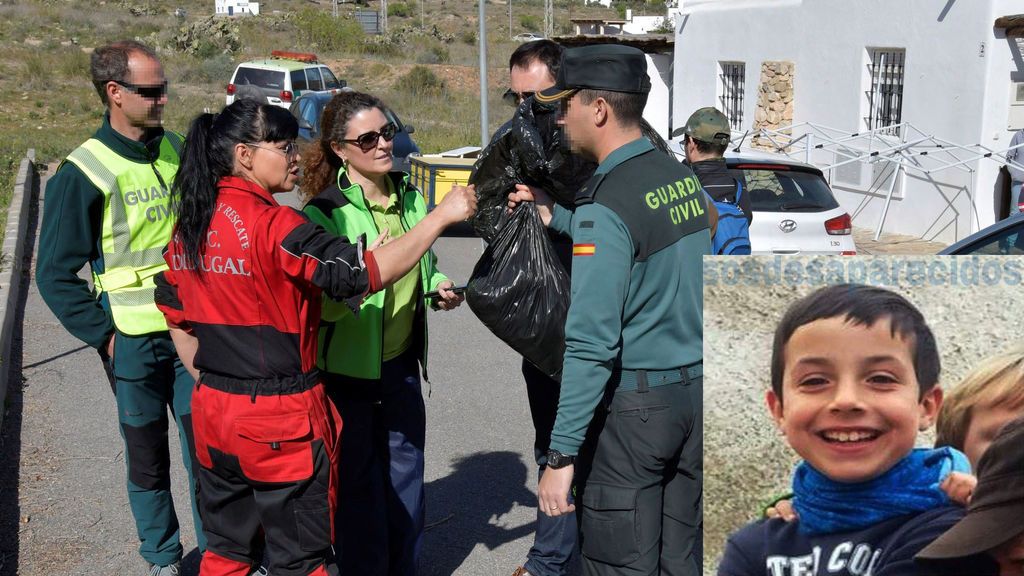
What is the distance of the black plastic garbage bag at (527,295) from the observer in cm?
329

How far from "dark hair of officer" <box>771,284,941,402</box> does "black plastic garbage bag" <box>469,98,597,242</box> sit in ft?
3.87

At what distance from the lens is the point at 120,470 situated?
591cm

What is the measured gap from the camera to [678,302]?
296cm

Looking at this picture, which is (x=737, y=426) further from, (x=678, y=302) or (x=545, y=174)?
(x=545, y=174)

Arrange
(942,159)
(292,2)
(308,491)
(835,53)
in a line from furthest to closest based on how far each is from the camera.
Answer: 1. (292,2)
2. (835,53)
3. (942,159)
4. (308,491)

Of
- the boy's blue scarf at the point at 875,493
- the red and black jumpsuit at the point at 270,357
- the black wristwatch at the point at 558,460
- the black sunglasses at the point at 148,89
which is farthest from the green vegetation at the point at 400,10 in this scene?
the boy's blue scarf at the point at 875,493

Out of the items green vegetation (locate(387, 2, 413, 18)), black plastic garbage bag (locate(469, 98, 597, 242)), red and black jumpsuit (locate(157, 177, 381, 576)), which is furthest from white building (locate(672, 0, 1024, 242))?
green vegetation (locate(387, 2, 413, 18))

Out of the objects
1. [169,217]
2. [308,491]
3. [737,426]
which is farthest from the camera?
[169,217]

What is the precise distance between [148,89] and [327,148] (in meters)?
0.82

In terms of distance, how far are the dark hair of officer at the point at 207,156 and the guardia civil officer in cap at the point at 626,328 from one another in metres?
0.90

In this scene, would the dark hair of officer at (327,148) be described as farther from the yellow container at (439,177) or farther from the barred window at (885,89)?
the barred window at (885,89)

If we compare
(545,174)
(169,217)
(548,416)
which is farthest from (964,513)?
(169,217)

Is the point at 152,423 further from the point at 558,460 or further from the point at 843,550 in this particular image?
the point at 843,550

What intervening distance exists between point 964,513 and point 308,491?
6.21 feet
